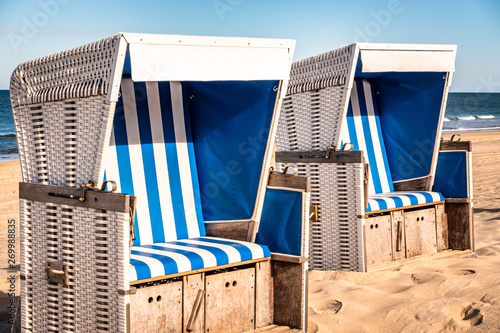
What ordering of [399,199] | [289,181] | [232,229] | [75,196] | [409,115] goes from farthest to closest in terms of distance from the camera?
1. [409,115]
2. [399,199]
3. [232,229]
4. [289,181]
5. [75,196]

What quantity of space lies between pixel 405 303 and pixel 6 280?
129 inches

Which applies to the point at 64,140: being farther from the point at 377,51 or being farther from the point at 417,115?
the point at 417,115

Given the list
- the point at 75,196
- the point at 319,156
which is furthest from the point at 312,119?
the point at 75,196

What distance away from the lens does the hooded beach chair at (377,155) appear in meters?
5.10

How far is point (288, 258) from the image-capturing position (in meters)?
3.85

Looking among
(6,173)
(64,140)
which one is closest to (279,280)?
(64,140)

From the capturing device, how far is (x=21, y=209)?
3.56 metres

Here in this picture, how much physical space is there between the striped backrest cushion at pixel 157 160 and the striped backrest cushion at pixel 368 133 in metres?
2.26

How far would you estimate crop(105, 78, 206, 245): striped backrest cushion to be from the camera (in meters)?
4.14

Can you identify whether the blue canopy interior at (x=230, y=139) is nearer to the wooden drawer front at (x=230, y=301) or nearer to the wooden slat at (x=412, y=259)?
the wooden drawer front at (x=230, y=301)

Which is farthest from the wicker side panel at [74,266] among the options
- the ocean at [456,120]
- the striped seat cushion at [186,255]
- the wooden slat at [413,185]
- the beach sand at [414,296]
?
the ocean at [456,120]

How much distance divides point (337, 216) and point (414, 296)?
1095mm

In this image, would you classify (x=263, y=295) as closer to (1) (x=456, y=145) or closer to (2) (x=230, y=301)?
(2) (x=230, y=301)

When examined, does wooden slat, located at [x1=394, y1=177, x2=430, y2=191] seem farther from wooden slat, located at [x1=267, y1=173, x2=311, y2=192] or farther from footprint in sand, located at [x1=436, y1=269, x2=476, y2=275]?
wooden slat, located at [x1=267, y1=173, x2=311, y2=192]
